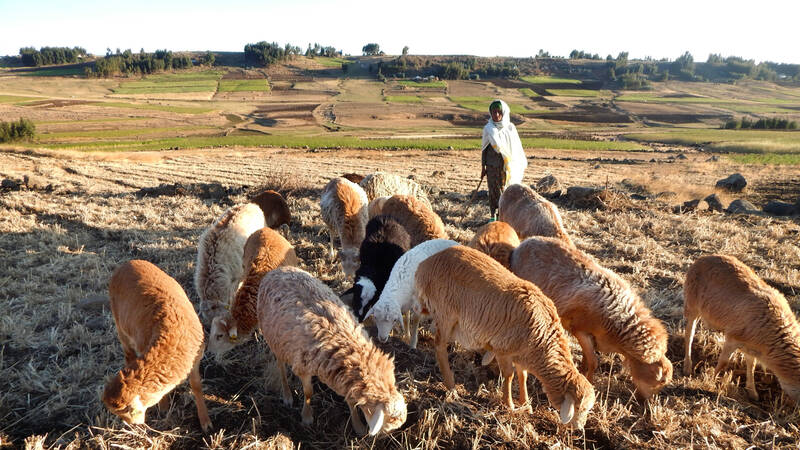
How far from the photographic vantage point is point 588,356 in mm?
4910

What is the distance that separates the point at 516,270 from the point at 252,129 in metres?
67.6

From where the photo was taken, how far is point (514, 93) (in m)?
110

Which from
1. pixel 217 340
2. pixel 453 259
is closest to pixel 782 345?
pixel 453 259

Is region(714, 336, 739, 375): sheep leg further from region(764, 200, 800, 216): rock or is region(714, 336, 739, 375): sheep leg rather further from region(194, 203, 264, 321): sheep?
region(764, 200, 800, 216): rock

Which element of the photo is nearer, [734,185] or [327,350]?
[327,350]

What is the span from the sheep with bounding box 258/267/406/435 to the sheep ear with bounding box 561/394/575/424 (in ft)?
5.08

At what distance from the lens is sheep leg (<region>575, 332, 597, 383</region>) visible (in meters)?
4.90

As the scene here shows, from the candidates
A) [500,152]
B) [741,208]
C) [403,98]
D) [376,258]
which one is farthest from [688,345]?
[403,98]

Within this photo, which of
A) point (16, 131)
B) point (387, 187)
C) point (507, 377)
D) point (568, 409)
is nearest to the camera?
point (568, 409)

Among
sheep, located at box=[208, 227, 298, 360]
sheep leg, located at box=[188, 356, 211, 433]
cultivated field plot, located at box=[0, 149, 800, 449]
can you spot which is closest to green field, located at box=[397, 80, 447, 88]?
cultivated field plot, located at box=[0, 149, 800, 449]

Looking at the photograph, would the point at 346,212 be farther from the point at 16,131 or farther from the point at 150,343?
the point at 16,131

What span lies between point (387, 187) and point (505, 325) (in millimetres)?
7669

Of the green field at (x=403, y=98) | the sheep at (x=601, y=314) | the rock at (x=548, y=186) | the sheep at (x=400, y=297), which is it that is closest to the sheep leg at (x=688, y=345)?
the sheep at (x=601, y=314)

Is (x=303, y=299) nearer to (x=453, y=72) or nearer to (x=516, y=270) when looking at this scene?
(x=516, y=270)
